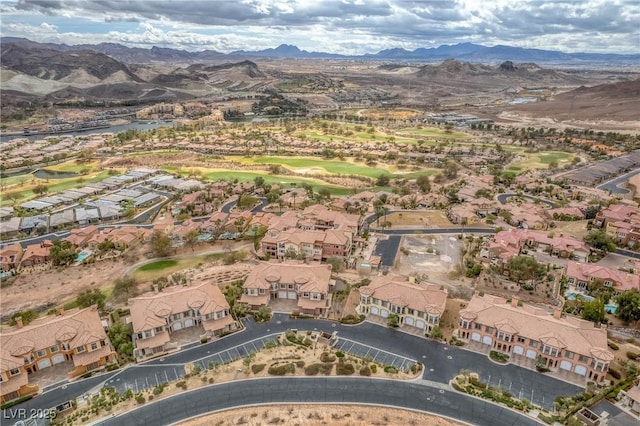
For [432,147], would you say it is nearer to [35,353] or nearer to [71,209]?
[71,209]

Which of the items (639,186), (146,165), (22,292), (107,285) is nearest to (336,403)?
(107,285)

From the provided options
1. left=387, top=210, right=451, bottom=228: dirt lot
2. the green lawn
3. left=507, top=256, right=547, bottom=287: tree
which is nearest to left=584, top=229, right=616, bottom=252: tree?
left=507, top=256, right=547, bottom=287: tree

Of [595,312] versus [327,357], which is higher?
[595,312]

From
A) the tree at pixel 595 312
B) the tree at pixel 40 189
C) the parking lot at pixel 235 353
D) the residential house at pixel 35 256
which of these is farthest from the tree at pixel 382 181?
the tree at pixel 40 189

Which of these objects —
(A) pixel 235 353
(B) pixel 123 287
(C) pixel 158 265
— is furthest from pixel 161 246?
(A) pixel 235 353

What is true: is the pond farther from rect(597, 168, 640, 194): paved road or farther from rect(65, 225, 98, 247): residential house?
rect(597, 168, 640, 194): paved road

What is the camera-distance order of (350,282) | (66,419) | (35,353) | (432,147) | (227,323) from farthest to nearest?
(432,147) → (350,282) → (227,323) → (35,353) → (66,419)

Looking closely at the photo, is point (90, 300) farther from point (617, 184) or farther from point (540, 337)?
point (617, 184)
